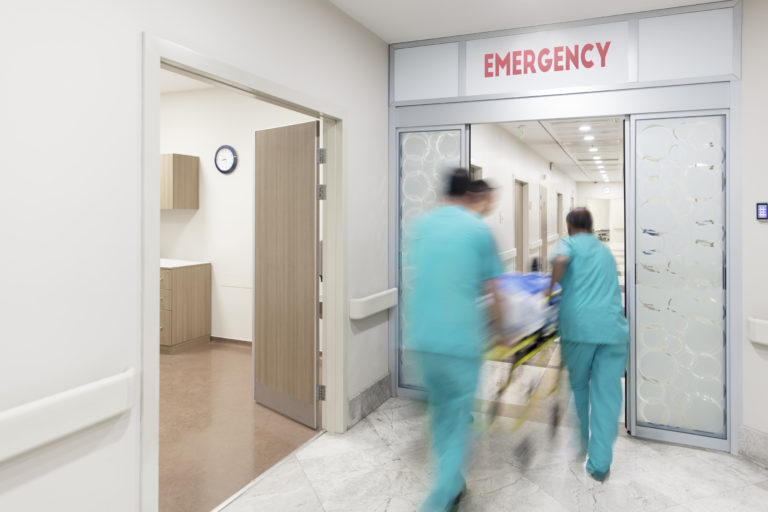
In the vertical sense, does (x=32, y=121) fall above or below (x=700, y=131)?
below

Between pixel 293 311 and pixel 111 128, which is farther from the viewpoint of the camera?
pixel 293 311

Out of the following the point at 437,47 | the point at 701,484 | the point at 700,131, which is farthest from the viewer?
the point at 437,47

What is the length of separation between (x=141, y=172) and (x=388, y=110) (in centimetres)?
249

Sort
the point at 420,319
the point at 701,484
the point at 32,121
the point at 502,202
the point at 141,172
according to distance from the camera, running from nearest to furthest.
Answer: the point at 32,121
the point at 141,172
the point at 420,319
the point at 701,484
the point at 502,202

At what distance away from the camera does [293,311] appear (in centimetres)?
359

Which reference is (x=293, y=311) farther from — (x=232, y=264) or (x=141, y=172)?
(x=232, y=264)

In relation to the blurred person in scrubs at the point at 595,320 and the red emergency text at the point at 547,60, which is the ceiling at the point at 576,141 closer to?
the red emergency text at the point at 547,60

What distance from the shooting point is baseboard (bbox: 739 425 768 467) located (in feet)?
9.73

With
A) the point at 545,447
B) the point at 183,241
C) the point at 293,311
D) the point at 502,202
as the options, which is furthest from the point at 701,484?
the point at 183,241

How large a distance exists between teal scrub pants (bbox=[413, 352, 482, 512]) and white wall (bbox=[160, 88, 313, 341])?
3946 millimetres

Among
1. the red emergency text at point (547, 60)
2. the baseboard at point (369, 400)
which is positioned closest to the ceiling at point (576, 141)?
the red emergency text at point (547, 60)

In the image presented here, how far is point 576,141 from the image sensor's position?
7.73m

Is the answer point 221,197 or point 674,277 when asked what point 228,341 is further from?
point 674,277

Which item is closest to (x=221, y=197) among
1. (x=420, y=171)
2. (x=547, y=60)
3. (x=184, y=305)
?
(x=184, y=305)
